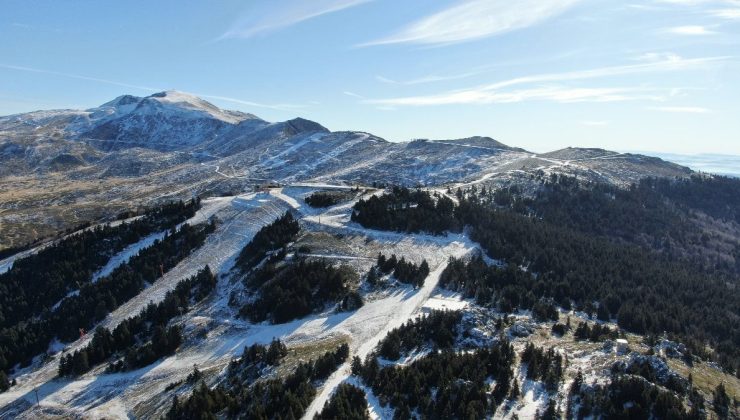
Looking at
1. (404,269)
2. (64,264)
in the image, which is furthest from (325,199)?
(64,264)

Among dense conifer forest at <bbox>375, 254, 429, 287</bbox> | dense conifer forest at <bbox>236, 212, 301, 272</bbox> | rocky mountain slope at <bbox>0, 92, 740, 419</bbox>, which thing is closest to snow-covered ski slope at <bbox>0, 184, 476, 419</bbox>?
rocky mountain slope at <bbox>0, 92, 740, 419</bbox>

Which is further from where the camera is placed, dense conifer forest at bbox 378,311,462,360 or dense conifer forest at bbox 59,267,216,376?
dense conifer forest at bbox 59,267,216,376

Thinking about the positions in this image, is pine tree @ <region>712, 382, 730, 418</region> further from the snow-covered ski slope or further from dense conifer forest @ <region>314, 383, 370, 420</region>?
the snow-covered ski slope

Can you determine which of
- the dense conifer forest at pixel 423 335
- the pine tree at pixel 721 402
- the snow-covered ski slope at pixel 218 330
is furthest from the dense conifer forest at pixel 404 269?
the pine tree at pixel 721 402

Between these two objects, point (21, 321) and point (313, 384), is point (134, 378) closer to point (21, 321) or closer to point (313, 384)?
point (313, 384)

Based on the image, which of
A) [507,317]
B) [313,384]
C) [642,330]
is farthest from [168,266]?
[642,330]
